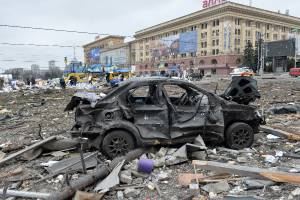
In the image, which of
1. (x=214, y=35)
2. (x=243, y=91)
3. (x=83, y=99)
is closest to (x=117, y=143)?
(x=83, y=99)

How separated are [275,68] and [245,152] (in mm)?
74231

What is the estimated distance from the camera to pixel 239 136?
6.82 meters

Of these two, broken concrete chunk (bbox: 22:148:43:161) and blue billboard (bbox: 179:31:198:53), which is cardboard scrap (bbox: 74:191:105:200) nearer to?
broken concrete chunk (bbox: 22:148:43:161)

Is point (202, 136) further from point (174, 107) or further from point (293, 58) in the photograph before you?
point (293, 58)

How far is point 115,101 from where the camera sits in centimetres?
644

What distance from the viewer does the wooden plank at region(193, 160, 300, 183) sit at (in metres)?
4.69

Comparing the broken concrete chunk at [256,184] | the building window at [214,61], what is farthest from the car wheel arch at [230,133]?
the building window at [214,61]

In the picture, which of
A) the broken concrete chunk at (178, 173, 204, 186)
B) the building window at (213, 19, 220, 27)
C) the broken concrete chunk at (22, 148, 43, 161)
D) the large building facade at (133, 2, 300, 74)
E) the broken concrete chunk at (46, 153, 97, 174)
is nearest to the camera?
the broken concrete chunk at (178, 173, 204, 186)

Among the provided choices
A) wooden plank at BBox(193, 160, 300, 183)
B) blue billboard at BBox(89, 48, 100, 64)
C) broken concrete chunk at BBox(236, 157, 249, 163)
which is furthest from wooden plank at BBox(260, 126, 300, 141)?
blue billboard at BBox(89, 48, 100, 64)

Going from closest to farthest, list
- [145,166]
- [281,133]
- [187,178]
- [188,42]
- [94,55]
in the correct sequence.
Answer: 1. [187,178]
2. [145,166]
3. [281,133]
4. [188,42]
5. [94,55]

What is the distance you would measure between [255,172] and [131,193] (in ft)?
6.38

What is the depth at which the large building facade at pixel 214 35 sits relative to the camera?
8812cm

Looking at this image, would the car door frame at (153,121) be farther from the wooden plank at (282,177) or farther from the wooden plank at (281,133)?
the wooden plank at (281,133)

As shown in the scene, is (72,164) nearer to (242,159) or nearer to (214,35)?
(242,159)
